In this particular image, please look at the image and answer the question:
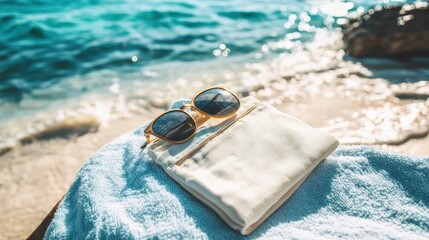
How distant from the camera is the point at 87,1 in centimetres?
739

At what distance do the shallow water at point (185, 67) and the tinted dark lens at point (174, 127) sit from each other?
53.6 inches

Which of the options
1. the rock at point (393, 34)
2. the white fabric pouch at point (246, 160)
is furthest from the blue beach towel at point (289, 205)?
the rock at point (393, 34)

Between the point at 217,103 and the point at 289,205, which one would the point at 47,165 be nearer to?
the point at 217,103

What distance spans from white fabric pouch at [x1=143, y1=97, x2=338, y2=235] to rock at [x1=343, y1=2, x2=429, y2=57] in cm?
302

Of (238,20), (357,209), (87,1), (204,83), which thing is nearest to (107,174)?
(357,209)

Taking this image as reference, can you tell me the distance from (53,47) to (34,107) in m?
1.91

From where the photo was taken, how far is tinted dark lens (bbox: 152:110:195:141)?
4.24 feet

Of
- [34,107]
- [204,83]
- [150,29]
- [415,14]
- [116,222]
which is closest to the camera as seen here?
[116,222]

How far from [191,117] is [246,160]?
12.1 inches

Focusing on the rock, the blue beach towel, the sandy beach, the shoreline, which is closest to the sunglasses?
the blue beach towel

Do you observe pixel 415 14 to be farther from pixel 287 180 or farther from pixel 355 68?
pixel 287 180

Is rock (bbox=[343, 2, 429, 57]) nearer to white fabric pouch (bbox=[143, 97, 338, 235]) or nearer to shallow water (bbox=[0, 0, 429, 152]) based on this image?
shallow water (bbox=[0, 0, 429, 152])

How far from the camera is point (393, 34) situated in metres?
3.85

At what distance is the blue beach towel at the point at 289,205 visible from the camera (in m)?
1.03
